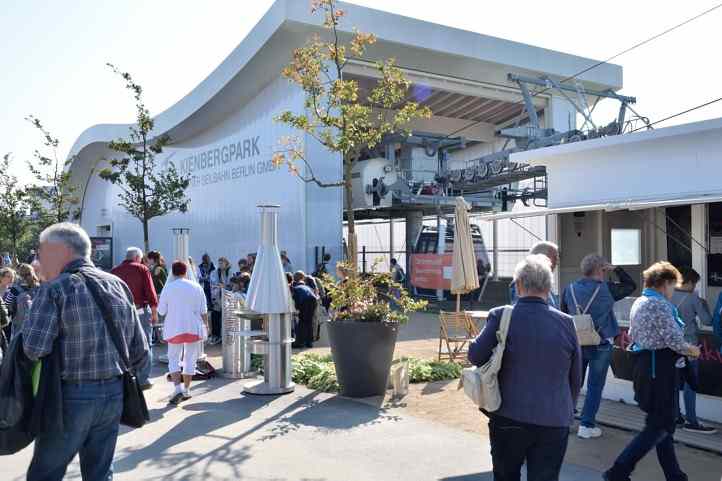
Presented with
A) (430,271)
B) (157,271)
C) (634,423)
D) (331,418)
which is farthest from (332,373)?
(430,271)

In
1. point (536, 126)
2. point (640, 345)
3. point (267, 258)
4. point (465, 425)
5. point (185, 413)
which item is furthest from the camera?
point (536, 126)

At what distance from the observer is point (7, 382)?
332cm

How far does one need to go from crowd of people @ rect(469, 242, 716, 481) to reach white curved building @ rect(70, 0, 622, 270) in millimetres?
14181

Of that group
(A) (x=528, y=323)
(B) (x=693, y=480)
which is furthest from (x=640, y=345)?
(A) (x=528, y=323)

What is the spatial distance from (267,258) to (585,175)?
4.31 meters

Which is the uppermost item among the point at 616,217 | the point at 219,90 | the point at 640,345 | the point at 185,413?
the point at 219,90

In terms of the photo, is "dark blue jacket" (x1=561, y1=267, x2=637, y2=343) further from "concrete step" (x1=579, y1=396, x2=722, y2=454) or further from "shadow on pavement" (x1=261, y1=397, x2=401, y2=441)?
"shadow on pavement" (x1=261, y1=397, x2=401, y2=441)

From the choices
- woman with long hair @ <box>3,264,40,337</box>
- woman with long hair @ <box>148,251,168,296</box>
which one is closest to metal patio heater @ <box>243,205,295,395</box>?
woman with long hair @ <box>3,264,40,337</box>

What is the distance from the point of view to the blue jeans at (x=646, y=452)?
451 centimetres

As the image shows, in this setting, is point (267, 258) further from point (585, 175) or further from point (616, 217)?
point (616, 217)

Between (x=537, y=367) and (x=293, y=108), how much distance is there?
1783 centimetres

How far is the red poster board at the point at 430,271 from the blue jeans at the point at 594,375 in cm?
1423

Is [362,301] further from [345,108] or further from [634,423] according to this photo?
[634,423]

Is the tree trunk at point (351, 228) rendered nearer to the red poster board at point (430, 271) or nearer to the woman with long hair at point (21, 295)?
the woman with long hair at point (21, 295)
